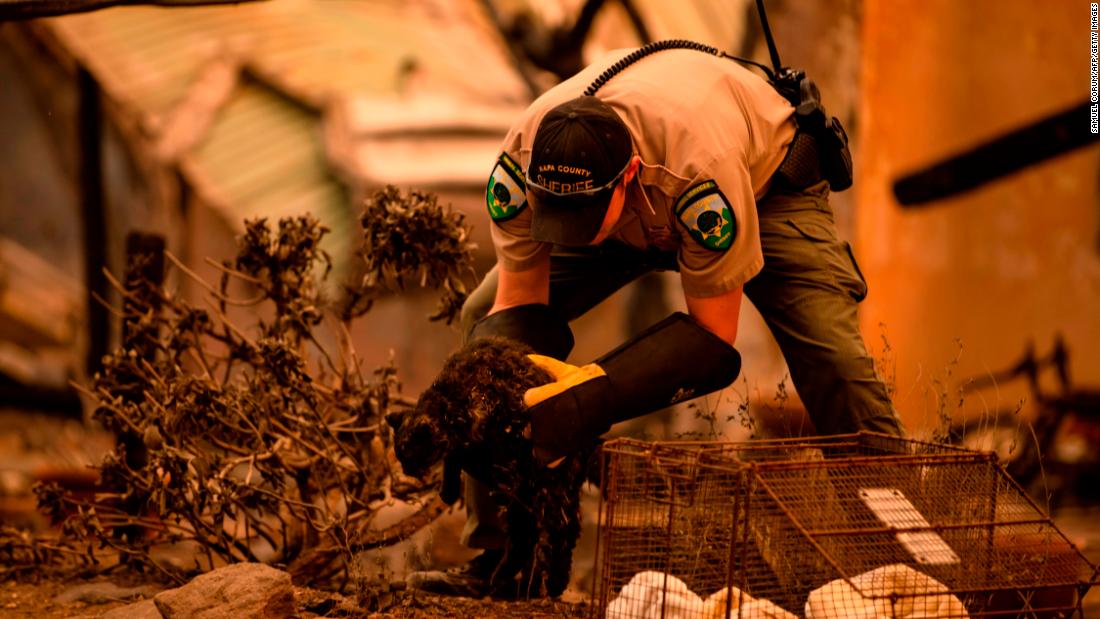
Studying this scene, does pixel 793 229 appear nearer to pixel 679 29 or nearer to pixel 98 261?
pixel 679 29

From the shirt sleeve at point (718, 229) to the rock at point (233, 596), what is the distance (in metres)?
1.36

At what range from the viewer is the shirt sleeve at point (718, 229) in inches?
137

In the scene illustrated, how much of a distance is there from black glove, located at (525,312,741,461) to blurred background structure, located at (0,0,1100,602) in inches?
225

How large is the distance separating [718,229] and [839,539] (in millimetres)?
921

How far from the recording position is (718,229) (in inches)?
137

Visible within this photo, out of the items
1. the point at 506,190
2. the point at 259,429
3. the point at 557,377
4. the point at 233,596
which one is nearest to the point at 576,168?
the point at 506,190

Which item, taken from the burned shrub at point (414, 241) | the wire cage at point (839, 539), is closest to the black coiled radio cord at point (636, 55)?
the wire cage at point (839, 539)

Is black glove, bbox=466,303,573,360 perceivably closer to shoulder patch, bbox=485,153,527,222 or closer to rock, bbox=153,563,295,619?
shoulder patch, bbox=485,153,527,222

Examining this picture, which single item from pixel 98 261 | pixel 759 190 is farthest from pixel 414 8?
pixel 759 190

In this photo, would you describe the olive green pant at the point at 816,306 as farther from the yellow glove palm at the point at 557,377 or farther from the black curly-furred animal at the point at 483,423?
the black curly-furred animal at the point at 483,423

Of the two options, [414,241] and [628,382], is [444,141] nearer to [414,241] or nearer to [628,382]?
[414,241]

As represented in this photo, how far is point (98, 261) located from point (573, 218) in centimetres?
844

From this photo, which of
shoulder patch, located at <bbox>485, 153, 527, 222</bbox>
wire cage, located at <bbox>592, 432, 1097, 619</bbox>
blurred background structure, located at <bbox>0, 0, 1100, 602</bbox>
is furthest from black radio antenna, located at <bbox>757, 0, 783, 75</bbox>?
blurred background structure, located at <bbox>0, 0, 1100, 602</bbox>

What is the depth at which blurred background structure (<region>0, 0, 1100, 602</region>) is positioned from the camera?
390 inches
